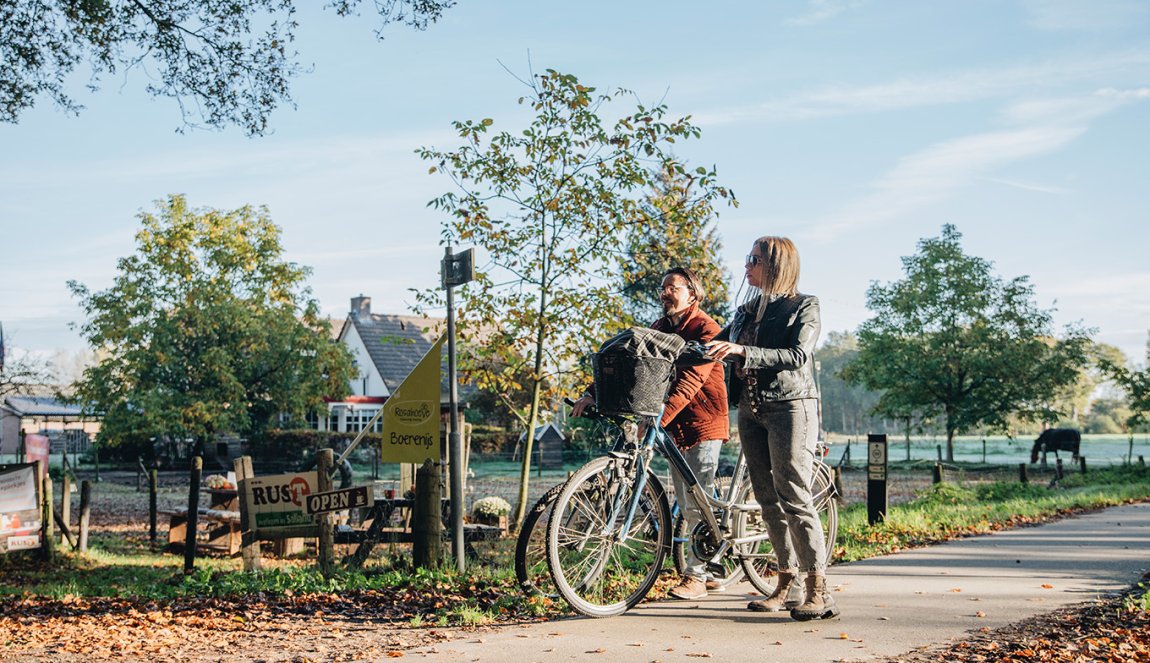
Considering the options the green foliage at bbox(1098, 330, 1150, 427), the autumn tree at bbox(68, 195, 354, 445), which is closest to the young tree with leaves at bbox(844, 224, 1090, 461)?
the green foliage at bbox(1098, 330, 1150, 427)

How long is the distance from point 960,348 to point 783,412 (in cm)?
4214

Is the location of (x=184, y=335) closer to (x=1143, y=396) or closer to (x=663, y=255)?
(x=663, y=255)

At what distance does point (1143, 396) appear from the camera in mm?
31578

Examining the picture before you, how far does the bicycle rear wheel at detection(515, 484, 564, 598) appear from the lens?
5.02m

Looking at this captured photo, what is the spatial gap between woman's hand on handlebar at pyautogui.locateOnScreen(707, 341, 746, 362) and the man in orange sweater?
0.78m

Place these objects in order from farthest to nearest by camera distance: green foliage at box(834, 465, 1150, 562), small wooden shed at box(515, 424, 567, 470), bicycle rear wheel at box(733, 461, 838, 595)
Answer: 1. small wooden shed at box(515, 424, 567, 470)
2. green foliage at box(834, 465, 1150, 562)
3. bicycle rear wheel at box(733, 461, 838, 595)

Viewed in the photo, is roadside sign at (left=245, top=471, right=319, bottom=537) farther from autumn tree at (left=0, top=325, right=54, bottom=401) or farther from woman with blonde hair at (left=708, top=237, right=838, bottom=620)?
autumn tree at (left=0, top=325, right=54, bottom=401)

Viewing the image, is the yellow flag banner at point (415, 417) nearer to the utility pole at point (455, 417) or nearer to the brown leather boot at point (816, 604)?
the utility pole at point (455, 417)

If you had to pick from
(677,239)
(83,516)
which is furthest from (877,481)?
(83,516)

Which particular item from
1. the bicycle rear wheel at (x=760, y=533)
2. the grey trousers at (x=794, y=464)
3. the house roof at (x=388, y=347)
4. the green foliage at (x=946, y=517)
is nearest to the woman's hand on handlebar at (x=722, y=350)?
the grey trousers at (x=794, y=464)

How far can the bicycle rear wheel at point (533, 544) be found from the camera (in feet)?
16.5

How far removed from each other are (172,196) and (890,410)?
31.0 meters

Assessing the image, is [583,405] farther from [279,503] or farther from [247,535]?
[247,535]

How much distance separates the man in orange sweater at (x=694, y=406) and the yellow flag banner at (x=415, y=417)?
9.51 feet
